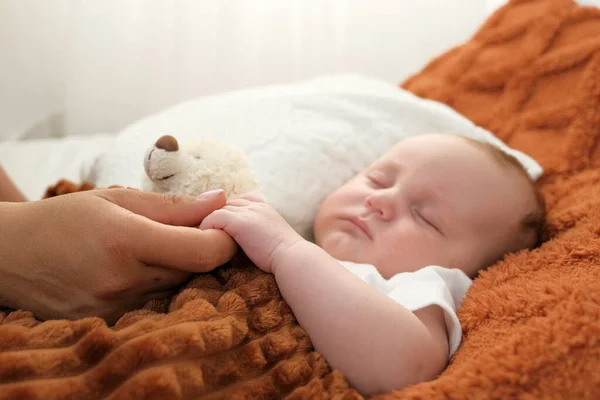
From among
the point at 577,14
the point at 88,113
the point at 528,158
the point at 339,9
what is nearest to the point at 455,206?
the point at 528,158

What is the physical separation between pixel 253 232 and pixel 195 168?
0.14 m

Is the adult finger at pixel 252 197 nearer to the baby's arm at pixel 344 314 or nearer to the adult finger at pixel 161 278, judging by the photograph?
the baby's arm at pixel 344 314

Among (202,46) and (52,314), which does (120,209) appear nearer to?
(52,314)

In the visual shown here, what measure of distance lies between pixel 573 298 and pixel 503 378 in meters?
0.16

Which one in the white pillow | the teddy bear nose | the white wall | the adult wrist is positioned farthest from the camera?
the white wall

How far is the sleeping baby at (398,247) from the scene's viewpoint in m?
0.66

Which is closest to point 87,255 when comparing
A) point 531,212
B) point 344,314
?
point 344,314

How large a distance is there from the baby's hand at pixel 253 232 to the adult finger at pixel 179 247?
0.09 feet

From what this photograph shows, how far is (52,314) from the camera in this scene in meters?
0.64

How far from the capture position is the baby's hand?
0.72m

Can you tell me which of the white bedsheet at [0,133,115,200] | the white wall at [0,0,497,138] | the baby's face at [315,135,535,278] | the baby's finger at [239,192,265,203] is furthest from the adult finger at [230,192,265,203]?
the white wall at [0,0,497,138]

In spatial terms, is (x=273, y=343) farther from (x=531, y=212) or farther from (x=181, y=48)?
(x=181, y=48)

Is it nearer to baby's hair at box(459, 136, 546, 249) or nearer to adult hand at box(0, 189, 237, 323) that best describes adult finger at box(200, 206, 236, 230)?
adult hand at box(0, 189, 237, 323)

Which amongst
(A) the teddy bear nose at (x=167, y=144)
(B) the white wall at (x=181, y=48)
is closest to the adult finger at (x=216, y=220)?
(A) the teddy bear nose at (x=167, y=144)
